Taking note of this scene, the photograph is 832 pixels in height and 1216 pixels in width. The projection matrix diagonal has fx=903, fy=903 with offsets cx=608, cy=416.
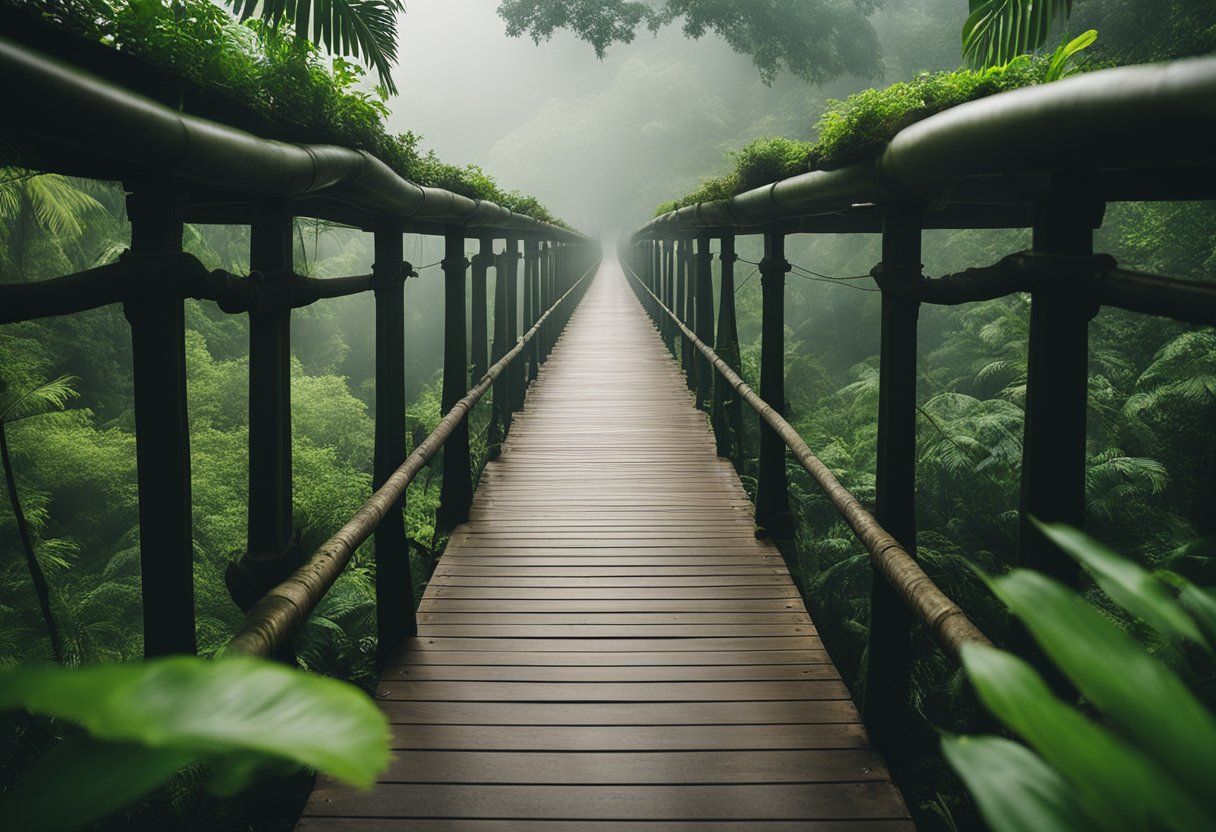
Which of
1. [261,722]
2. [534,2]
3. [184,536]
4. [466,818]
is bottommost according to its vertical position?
[466,818]

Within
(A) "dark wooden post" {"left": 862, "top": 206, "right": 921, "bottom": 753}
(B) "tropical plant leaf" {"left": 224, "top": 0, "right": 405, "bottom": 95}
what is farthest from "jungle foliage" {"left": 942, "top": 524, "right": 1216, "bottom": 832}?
(B) "tropical plant leaf" {"left": 224, "top": 0, "right": 405, "bottom": 95}

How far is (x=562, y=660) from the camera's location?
310cm

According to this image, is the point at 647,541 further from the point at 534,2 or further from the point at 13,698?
the point at 534,2

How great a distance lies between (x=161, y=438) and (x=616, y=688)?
5.50ft

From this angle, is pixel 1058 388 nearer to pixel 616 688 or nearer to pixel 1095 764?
pixel 1095 764

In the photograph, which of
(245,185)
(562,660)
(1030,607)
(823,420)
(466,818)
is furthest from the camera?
(823,420)

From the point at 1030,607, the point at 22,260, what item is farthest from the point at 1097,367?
the point at 22,260

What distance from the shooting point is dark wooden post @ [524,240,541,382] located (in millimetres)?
9477

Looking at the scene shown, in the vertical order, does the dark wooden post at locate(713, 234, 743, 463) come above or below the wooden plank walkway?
above

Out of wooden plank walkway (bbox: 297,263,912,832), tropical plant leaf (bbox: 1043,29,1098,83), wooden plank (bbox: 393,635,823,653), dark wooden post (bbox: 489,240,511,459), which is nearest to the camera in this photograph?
tropical plant leaf (bbox: 1043,29,1098,83)

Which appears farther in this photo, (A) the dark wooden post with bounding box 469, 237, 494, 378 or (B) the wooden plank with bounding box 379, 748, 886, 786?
(A) the dark wooden post with bounding box 469, 237, 494, 378

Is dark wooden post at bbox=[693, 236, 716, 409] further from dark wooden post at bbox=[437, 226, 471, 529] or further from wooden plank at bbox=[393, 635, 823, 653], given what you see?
wooden plank at bbox=[393, 635, 823, 653]

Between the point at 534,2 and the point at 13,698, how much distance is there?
78.2 feet

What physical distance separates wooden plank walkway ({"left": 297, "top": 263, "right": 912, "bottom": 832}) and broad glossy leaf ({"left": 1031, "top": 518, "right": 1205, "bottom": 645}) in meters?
1.73
